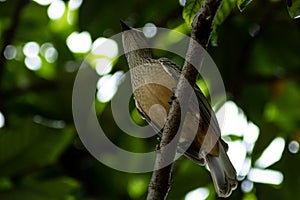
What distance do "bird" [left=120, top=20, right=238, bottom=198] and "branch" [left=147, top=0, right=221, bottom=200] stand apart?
76 centimetres

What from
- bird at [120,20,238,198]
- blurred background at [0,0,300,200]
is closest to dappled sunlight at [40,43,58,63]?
blurred background at [0,0,300,200]

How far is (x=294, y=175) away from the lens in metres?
3.80

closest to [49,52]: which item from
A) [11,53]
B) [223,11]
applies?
[11,53]

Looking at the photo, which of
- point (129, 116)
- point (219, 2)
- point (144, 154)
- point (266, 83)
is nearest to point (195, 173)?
point (144, 154)

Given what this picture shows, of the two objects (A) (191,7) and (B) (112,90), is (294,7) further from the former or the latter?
(B) (112,90)

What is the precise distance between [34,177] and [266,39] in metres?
1.84

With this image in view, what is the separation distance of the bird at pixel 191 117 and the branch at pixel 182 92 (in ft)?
2.49

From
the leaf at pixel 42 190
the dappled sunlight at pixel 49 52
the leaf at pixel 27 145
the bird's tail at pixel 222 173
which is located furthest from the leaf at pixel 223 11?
the dappled sunlight at pixel 49 52

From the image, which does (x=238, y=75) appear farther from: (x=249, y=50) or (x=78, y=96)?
(x=78, y=96)

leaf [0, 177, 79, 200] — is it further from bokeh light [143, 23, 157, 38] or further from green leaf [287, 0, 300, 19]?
green leaf [287, 0, 300, 19]

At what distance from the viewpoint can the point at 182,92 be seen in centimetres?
222

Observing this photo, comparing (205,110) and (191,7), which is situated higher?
(191,7)

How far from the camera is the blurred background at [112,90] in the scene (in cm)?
388

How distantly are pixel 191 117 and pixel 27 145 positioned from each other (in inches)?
46.3
